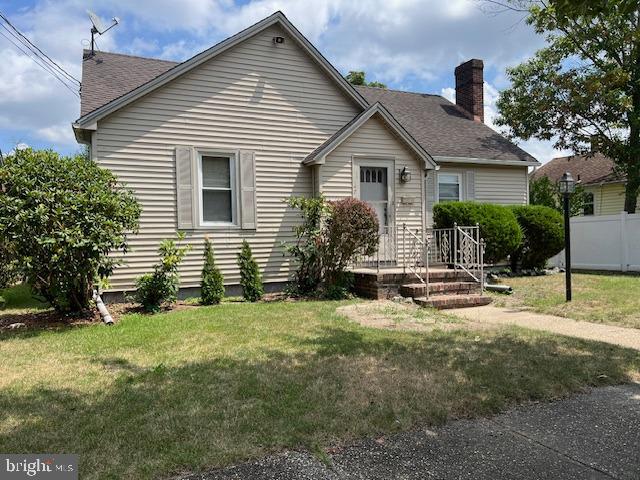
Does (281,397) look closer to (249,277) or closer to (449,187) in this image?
(249,277)

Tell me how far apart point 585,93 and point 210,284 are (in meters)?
15.1

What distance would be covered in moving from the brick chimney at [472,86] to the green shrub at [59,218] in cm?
1372

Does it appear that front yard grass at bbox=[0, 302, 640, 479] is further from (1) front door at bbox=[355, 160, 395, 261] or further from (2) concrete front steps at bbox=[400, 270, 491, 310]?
(1) front door at bbox=[355, 160, 395, 261]

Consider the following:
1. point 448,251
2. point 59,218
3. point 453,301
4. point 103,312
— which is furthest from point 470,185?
point 59,218

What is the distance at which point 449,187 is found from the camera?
14.2 meters

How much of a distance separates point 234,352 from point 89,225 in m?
3.14

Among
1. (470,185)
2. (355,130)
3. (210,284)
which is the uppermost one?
(355,130)

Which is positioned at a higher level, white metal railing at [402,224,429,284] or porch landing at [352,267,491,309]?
white metal railing at [402,224,429,284]

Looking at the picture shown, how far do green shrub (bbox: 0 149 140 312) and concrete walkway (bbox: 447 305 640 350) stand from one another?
562cm

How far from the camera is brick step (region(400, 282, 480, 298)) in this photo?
9180mm

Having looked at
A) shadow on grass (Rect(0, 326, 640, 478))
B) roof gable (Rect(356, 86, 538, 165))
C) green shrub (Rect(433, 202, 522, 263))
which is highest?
roof gable (Rect(356, 86, 538, 165))

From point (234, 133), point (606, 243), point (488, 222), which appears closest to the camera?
point (234, 133)

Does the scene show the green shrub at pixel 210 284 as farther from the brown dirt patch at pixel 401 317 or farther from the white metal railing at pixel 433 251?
the white metal railing at pixel 433 251

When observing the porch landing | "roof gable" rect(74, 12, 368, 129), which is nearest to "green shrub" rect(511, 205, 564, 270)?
the porch landing
